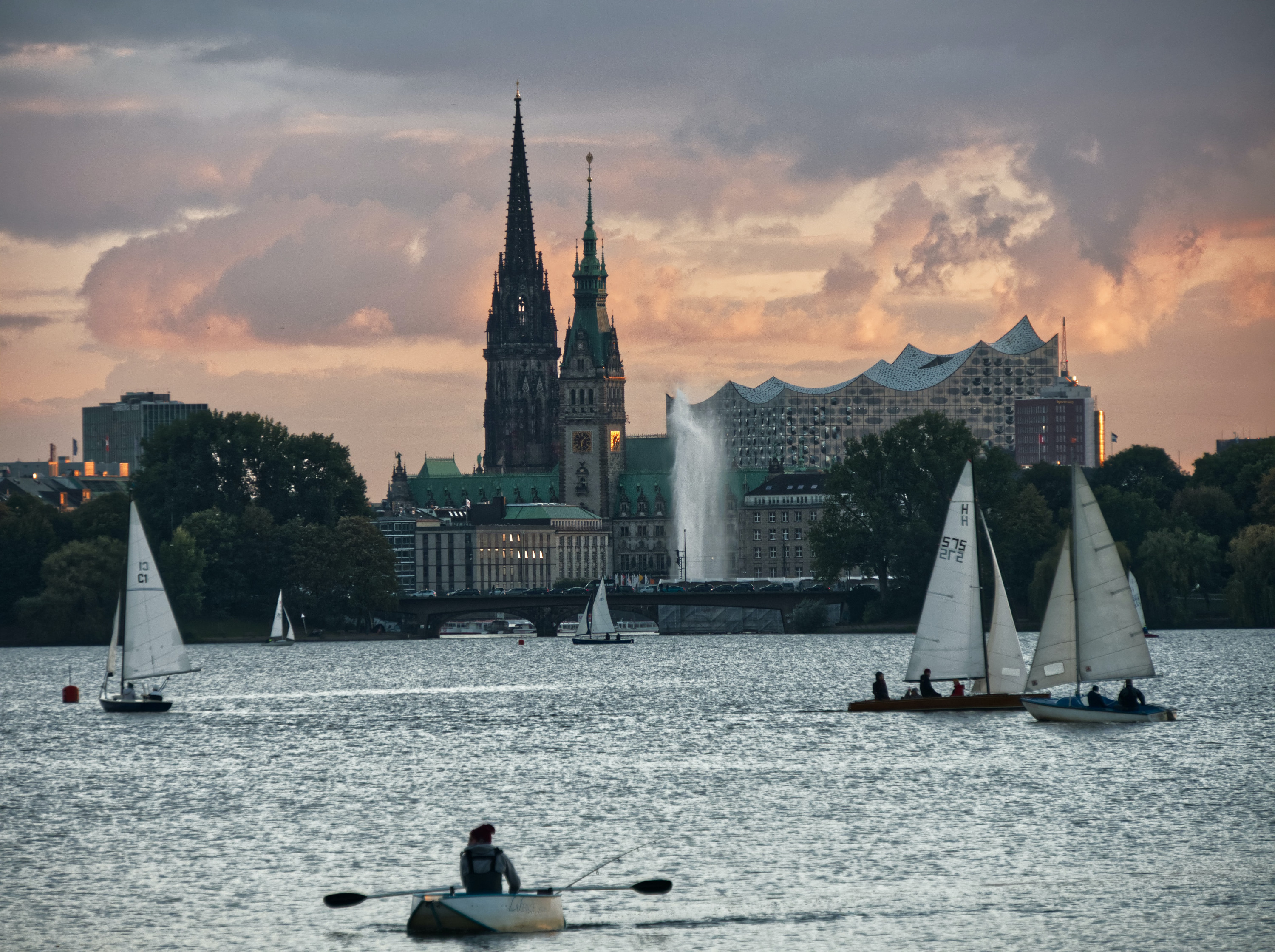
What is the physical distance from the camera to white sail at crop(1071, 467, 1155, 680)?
7062 cm

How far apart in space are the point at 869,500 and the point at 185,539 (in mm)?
50802

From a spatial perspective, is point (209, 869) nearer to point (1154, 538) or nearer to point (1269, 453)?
point (1154, 538)

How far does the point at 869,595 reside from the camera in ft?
594

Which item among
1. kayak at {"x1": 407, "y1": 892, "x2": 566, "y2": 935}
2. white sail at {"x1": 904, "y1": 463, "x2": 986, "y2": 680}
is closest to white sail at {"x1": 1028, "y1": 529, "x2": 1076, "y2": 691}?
white sail at {"x1": 904, "y1": 463, "x2": 986, "y2": 680}

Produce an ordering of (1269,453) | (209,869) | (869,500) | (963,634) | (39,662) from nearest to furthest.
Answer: (209,869) < (963,634) < (39,662) < (869,500) < (1269,453)

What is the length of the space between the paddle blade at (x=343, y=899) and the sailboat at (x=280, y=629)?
134187 mm

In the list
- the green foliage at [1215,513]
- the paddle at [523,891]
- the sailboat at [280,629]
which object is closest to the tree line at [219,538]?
the sailboat at [280,629]

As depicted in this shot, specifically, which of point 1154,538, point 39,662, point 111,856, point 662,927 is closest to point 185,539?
point 39,662

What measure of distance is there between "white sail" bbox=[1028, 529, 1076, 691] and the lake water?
7.72 feet

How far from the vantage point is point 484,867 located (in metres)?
40.7

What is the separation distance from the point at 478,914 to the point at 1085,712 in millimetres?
37862

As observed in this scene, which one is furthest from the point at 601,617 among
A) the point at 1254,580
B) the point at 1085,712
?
the point at 1085,712

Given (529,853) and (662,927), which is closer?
(662,927)

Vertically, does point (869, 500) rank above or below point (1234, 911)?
above
